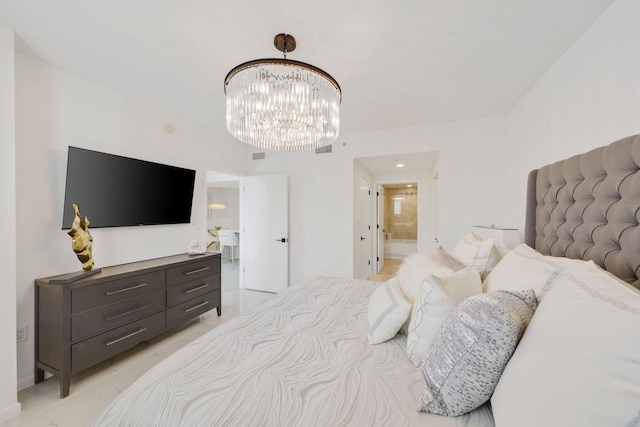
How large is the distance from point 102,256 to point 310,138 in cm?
233

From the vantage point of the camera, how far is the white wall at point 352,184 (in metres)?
3.28

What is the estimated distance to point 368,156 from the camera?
3844 millimetres

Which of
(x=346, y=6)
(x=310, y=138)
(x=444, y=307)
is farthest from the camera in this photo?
(x=310, y=138)

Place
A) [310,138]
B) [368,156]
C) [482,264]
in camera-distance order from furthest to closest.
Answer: [368,156]
[310,138]
[482,264]

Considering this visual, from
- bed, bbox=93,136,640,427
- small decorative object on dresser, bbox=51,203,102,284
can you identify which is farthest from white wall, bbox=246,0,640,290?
small decorative object on dresser, bbox=51,203,102,284

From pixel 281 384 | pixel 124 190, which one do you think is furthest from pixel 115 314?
pixel 281 384

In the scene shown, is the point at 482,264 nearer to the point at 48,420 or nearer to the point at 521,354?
the point at 521,354

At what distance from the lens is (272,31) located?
5.61 ft

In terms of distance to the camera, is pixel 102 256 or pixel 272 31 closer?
pixel 272 31

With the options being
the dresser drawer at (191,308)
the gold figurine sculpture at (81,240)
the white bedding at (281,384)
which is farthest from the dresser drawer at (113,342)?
the white bedding at (281,384)

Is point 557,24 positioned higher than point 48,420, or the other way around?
point 557,24

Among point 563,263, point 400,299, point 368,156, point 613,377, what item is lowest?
point 400,299

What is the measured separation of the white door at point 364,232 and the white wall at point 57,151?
2.90 meters

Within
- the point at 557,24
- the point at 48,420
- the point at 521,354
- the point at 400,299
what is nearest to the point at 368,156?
the point at 557,24
